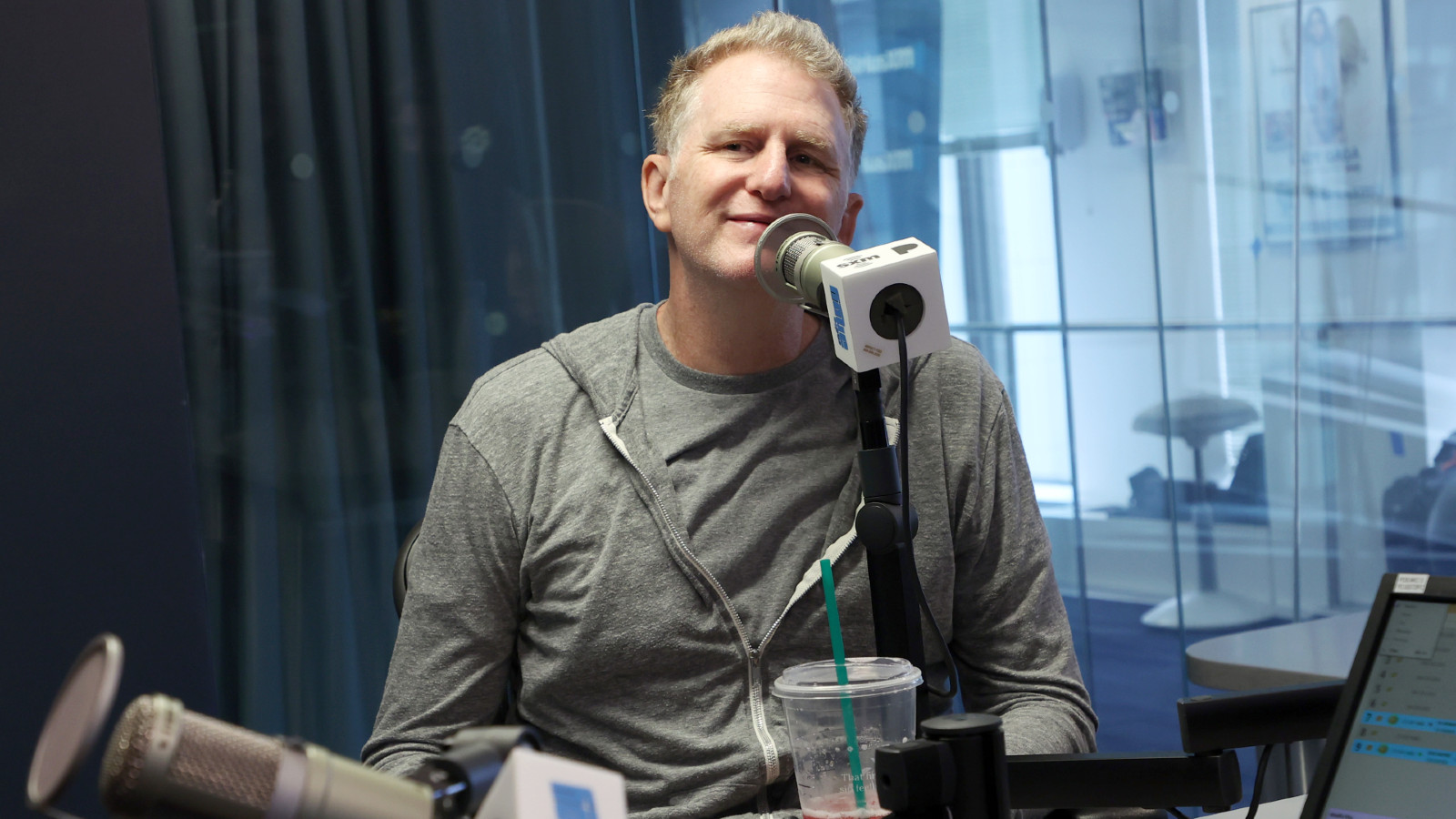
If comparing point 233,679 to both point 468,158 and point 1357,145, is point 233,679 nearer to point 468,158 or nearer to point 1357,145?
point 468,158

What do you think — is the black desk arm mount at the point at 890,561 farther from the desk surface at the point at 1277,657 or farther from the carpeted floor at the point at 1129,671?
the carpeted floor at the point at 1129,671

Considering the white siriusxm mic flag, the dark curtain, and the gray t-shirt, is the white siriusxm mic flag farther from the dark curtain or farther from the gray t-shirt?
the dark curtain

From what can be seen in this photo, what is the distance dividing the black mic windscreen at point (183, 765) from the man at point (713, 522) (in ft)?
2.91

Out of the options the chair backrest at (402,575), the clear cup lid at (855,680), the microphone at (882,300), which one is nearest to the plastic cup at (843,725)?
the clear cup lid at (855,680)

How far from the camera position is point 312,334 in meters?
2.32

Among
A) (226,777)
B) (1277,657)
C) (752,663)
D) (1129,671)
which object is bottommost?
(1129,671)

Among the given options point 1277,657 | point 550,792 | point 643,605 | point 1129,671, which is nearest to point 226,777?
point 550,792

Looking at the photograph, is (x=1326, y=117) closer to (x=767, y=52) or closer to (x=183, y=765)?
(x=767, y=52)

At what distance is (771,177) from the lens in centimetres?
138

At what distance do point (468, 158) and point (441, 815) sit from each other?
225 centimetres

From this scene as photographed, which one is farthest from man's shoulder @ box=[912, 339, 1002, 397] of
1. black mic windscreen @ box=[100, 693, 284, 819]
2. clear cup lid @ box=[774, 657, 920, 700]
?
black mic windscreen @ box=[100, 693, 284, 819]

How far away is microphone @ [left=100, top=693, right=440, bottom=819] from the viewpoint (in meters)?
0.44

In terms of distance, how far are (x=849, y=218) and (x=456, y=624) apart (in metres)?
0.69

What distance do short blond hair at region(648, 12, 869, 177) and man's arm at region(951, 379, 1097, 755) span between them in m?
0.42
